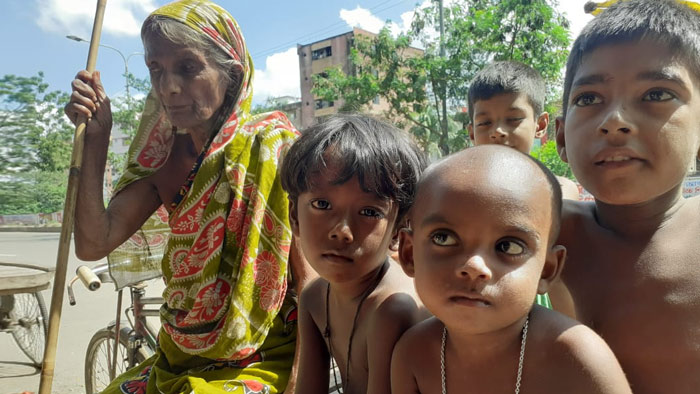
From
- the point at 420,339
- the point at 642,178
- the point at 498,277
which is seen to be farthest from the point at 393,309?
the point at 642,178

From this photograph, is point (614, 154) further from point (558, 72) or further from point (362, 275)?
point (558, 72)

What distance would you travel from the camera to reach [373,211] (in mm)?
1156

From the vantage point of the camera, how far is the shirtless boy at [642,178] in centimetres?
90

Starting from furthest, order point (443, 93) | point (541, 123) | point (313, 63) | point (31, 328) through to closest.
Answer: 1. point (313, 63)
2. point (443, 93)
3. point (31, 328)
4. point (541, 123)

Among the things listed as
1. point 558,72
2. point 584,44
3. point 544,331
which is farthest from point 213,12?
Answer: point 558,72

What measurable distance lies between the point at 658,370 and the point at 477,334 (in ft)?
1.26

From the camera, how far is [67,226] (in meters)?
1.91

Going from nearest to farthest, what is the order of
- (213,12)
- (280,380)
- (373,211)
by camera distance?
1. (373,211)
2. (280,380)
3. (213,12)

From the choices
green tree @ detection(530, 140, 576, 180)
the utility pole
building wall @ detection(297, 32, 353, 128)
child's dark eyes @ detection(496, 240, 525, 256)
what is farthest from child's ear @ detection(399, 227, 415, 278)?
building wall @ detection(297, 32, 353, 128)

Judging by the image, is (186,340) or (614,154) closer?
(614,154)

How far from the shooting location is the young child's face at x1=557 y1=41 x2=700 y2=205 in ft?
2.93

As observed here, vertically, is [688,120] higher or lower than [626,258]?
higher

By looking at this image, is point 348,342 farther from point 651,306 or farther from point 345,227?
point 651,306

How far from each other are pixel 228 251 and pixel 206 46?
2.49 feet
